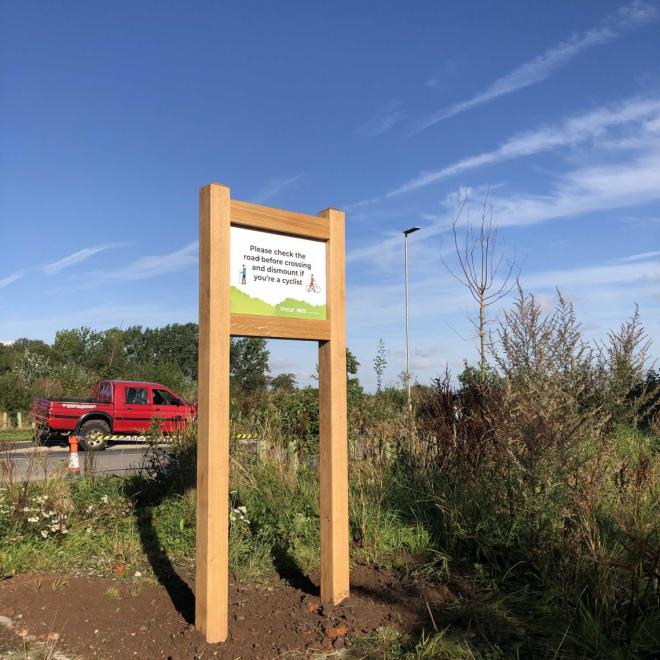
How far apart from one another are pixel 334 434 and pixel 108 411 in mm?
14471

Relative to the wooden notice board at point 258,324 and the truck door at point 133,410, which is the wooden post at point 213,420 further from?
the truck door at point 133,410

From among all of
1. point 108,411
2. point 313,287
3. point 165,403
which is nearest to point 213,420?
point 313,287

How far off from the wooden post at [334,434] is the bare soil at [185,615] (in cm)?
22

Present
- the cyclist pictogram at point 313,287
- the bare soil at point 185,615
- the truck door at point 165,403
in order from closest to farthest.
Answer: the bare soil at point 185,615 < the cyclist pictogram at point 313,287 < the truck door at point 165,403

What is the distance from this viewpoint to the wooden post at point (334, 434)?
13.4ft

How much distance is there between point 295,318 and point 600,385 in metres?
2.71

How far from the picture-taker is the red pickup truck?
54.0 ft

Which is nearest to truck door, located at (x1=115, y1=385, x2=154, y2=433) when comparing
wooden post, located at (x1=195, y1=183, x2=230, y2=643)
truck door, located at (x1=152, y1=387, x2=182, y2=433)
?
truck door, located at (x1=152, y1=387, x2=182, y2=433)

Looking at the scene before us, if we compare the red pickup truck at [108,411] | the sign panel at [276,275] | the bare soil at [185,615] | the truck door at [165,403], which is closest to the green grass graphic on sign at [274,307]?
the sign panel at [276,275]

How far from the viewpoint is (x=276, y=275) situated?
162 inches

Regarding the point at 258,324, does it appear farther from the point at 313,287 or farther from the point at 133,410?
the point at 133,410

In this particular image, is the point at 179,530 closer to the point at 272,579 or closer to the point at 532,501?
the point at 272,579

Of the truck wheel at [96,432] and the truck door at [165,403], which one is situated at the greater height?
the truck door at [165,403]

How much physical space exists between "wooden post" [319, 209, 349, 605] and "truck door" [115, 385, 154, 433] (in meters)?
14.0
